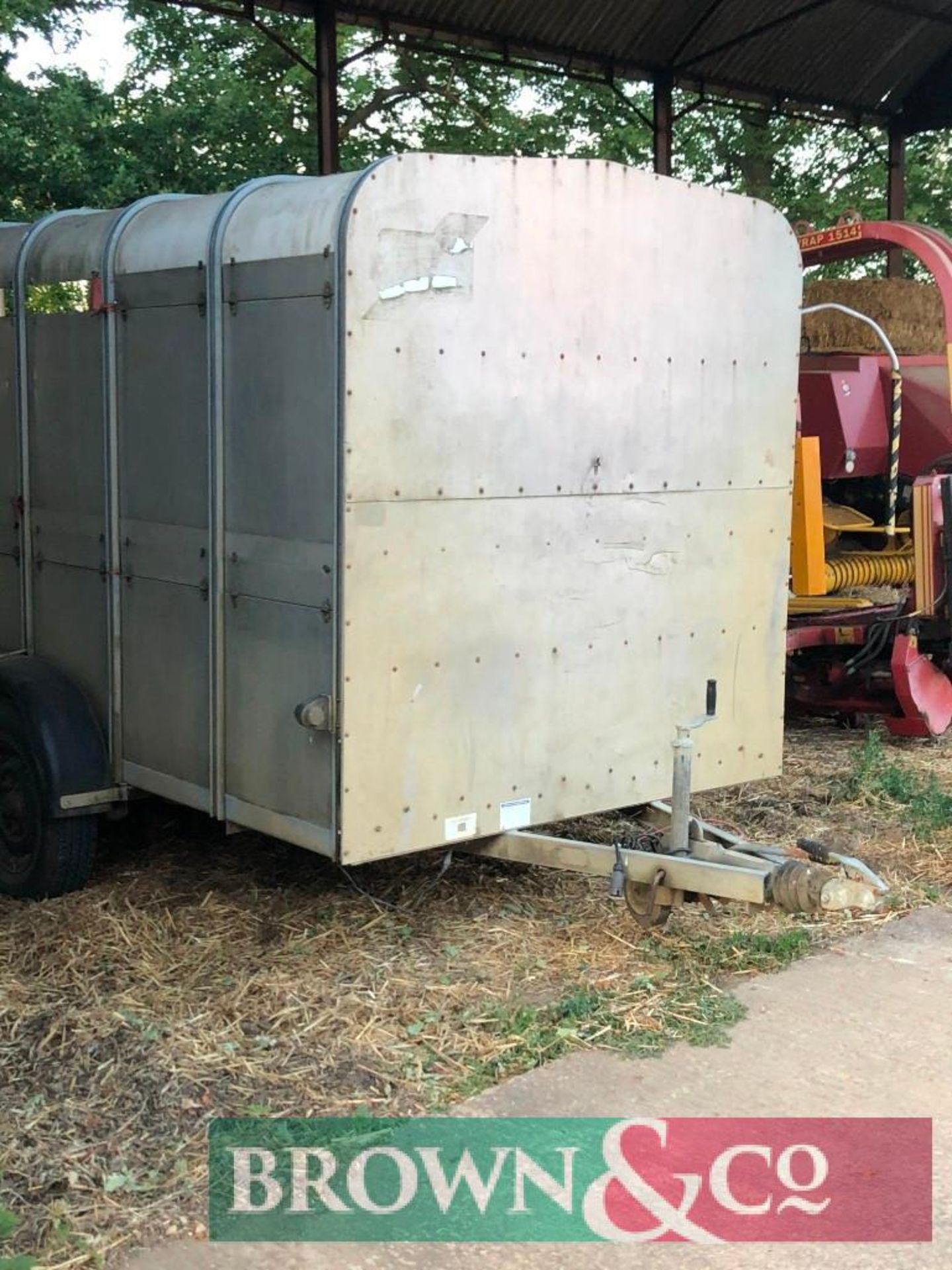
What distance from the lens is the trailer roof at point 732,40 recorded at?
1161 centimetres

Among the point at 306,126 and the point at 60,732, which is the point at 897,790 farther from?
the point at 306,126

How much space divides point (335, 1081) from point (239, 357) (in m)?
2.18

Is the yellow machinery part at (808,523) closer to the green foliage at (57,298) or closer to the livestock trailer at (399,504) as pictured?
the livestock trailer at (399,504)

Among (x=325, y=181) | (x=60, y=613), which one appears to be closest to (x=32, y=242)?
(x=60, y=613)

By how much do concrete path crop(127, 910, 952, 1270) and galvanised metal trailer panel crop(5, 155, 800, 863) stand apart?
85 centimetres

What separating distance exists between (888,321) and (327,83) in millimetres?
4753

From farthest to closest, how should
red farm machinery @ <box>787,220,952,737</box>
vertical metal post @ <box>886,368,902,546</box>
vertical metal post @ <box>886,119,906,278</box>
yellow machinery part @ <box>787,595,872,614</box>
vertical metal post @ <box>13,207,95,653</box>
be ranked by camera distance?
vertical metal post @ <box>886,119,906,278</box>
yellow machinery part @ <box>787,595,872,614</box>
vertical metal post @ <box>886,368,902,546</box>
red farm machinery @ <box>787,220,952,737</box>
vertical metal post @ <box>13,207,95,653</box>

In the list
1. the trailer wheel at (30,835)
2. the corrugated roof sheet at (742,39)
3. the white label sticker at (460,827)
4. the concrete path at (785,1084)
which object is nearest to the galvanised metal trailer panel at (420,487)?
the white label sticker at (460,827)

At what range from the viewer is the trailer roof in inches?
457

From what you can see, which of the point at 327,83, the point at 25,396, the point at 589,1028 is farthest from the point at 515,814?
the point at 327,83

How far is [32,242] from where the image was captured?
5.48 meters

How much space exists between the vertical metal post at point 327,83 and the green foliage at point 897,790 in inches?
245

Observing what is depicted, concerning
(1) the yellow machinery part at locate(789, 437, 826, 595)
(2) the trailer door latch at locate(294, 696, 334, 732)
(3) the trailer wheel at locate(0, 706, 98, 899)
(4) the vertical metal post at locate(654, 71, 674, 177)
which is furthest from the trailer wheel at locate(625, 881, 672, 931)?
(4) the vertical metal post at locate(654, 71, 674, 177)

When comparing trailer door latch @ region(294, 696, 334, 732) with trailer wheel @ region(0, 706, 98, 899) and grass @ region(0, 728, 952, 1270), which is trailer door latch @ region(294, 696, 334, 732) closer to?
grass @ region(0, 728, 952, 1270)
